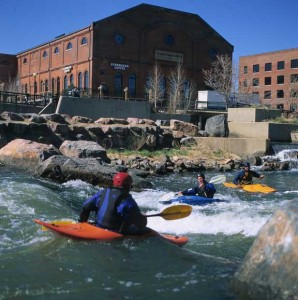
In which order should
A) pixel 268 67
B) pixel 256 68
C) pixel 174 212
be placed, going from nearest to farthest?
1. pixel 174 212
2. pixel 268 67
3. pixel 256 68

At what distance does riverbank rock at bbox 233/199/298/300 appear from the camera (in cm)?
464

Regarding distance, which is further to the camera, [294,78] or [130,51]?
[294,78]

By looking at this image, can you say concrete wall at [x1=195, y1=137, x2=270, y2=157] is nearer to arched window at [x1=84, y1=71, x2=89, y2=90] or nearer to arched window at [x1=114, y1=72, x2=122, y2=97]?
arched window at [x1=114, y1=72, x2=122, y2=97]

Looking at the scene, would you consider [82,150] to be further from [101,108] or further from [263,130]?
[263,130]

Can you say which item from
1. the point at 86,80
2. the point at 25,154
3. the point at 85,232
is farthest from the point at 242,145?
the point at 86,80

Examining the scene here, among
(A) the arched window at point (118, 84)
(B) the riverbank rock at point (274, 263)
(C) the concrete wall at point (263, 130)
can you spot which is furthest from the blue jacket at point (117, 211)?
(A) the arched window at point (118, 84)

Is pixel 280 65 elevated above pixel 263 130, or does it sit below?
above

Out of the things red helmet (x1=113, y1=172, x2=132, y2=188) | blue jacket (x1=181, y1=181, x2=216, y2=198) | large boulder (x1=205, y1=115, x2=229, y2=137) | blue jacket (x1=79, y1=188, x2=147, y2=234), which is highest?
large boulder (x1=205, y1=115, x2=229, y2=137)

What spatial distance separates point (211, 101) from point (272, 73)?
30.4 metres

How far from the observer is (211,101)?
4241 cm

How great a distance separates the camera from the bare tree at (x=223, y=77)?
42500 mm

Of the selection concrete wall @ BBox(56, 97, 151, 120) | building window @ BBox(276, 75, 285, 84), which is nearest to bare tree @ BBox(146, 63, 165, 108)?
concrete wall @ BBox(56, 97, 151, 120)

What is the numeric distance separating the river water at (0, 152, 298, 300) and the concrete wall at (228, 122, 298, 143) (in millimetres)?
18902

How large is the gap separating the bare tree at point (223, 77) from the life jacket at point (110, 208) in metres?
35.9
